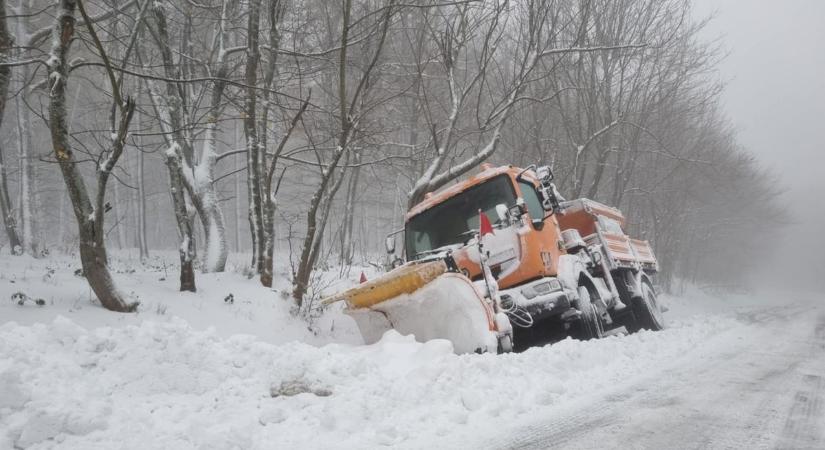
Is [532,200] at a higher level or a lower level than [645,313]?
higher

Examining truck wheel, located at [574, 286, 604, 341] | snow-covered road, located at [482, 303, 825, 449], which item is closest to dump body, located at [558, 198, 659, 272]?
truck wheel, located at [574, 286, 604, 341]

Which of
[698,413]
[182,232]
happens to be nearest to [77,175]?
[182,232]

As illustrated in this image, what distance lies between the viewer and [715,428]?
3006 millimetres

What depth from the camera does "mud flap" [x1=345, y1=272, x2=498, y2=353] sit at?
15.7 ft

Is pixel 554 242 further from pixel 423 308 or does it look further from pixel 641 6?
pixel 641 6

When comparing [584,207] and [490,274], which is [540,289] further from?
[584,207]

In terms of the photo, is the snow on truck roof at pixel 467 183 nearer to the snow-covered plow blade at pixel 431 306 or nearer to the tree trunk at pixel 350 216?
the snow-covered plow blade at pixel 431 306

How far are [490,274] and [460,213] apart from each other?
140 centimetres

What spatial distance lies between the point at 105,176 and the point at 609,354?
5917 millimetres

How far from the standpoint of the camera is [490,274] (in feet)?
17.1

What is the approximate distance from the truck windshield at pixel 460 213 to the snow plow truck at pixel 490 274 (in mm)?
13

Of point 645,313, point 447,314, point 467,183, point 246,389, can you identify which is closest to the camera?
point 246,389

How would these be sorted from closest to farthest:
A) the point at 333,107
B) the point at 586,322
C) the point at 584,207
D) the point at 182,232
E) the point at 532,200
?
1. the point at 586,322
2. the point at 532,200
3. the point at 182,232
4. the point at 584,207
5. the point at 333,107

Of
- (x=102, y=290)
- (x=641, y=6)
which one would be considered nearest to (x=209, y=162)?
(x=102, y=290)
